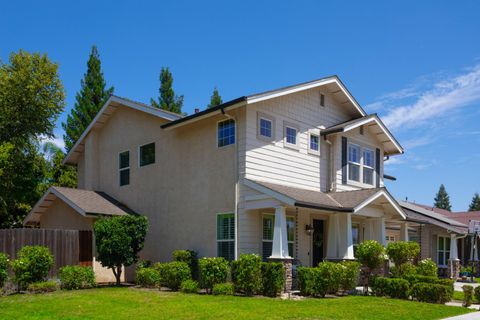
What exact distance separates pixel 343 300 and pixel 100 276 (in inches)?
A: 394

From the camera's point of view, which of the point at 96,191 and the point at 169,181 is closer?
the point at 169,181

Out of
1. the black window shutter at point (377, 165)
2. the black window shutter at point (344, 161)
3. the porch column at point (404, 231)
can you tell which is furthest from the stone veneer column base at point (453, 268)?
the black window shutter at point (344, 161)

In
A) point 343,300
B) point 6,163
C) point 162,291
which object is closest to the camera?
point 343,300

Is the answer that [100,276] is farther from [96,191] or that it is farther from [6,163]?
[6,163]

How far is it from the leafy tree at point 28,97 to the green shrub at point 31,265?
1571 centimetres

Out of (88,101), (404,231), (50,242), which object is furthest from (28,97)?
(404,231)

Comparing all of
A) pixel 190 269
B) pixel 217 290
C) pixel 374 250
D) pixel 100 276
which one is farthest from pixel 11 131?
pixel 374 250

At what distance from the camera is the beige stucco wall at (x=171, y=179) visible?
59.7 ft

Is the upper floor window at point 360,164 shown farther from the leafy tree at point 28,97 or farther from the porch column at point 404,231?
the leafy tree at point 28,97

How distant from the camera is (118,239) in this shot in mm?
17578

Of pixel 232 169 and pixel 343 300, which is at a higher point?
pixel 232 169

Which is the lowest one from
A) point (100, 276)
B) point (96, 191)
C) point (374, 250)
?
point (100, 276)

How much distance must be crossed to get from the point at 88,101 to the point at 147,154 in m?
20.2

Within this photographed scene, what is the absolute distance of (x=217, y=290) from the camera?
15.5 meters
